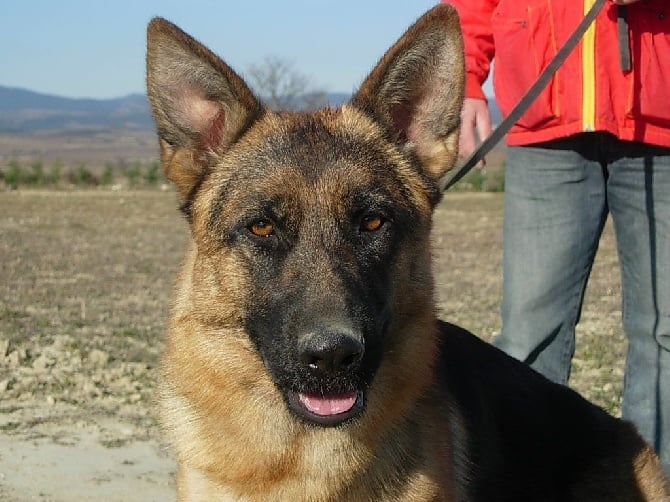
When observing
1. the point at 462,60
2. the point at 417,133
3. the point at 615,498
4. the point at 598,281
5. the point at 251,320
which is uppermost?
the point at 462,60

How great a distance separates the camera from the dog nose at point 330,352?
3025 millimetres

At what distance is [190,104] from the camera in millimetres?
3744

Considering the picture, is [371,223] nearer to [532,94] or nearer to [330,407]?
[330,407]

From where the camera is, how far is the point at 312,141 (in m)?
3.71

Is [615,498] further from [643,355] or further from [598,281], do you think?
[598,281]

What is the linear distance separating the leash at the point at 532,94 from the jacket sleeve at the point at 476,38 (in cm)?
33

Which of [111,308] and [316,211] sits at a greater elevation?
[316,211]

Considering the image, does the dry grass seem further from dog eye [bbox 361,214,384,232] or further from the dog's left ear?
dog eye [bbox 361,214,384,232]

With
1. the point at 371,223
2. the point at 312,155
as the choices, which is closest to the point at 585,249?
the point at 371,223

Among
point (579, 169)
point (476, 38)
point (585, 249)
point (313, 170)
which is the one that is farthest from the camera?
point (476, 38)

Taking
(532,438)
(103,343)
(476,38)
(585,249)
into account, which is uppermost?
(476,38)

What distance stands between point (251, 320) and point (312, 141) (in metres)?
0.75

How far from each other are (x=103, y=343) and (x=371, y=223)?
Result: 543 centimetres

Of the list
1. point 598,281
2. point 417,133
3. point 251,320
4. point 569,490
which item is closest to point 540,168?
point 417,133
